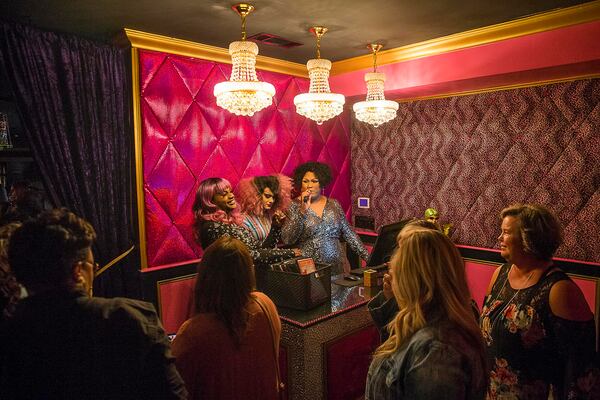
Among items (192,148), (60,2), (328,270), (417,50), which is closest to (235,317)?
(328,270)

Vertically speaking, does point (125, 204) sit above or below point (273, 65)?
below

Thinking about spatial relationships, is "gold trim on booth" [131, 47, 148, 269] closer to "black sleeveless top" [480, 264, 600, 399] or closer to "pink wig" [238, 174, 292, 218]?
"pink wig" [238, 174, 292, 218]

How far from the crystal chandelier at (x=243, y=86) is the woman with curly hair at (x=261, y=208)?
1.48 meters

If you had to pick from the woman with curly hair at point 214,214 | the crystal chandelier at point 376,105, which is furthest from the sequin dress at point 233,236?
the crystal chandelier at point 376,105

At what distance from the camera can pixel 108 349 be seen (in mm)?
1216

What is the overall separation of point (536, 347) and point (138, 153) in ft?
10.4


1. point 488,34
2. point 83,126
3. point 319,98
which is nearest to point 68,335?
point 319,98

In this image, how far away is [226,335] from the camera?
1.55 metres

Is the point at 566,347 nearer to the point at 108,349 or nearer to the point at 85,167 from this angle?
the point at 108,349

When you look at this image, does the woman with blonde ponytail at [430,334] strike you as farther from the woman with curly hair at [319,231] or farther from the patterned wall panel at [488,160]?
the patterned wall panel at [488,160]

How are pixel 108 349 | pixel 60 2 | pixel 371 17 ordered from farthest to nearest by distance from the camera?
1. pixel 371 17
2. pixel 60 2
3. pixel 108 349

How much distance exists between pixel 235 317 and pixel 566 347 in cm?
144

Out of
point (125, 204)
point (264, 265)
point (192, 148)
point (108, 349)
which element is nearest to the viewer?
point (108, 349)

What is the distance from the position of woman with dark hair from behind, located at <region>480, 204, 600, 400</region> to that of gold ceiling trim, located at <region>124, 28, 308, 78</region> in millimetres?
3015
